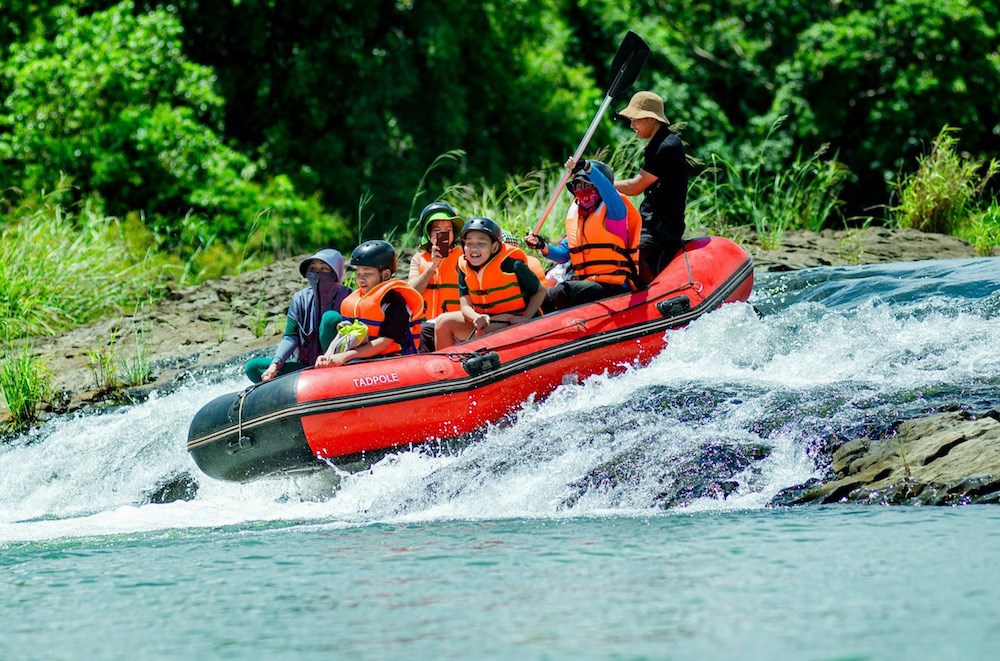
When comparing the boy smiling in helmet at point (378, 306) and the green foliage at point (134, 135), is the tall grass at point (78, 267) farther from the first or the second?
the boy smiling in helmet at point (378, 306)

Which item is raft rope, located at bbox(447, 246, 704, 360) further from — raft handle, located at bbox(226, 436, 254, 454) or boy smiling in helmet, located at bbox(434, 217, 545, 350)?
raft handle, located at bbox(226, 436, 254, 454)

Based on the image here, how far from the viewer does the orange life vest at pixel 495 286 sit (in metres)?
7.09

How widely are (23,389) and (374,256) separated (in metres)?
3.35

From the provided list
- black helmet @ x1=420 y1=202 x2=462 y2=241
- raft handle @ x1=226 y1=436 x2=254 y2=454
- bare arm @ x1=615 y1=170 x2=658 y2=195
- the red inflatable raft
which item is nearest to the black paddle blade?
bare arm @ x1=615 y1=170 x2=658 y2=195

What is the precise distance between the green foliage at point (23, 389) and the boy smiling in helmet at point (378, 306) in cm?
296

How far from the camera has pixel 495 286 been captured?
7137mm

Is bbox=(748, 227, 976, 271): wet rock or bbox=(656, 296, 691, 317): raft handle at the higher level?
bbox=(656, 296, 691, 317): raft handle

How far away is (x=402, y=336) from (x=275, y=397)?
693 mm

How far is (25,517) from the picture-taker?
7266 mm

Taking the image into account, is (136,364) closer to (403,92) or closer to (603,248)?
(603,248)

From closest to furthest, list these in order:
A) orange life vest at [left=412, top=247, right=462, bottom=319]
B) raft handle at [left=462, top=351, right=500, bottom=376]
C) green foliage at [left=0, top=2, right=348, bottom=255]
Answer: raft handle at [left=462, top=351, right=500, bottom=376] → orange life vest at [left=412, top=247, right=462, bottom=319] → green foliage at [left=0, top=2, right=348, bottom=255]

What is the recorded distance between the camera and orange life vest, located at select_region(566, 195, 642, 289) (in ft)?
23.7

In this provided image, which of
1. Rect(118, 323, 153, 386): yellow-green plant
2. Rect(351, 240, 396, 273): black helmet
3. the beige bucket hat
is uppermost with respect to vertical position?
the beige bucket hat

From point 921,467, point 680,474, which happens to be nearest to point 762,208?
point 680,474
